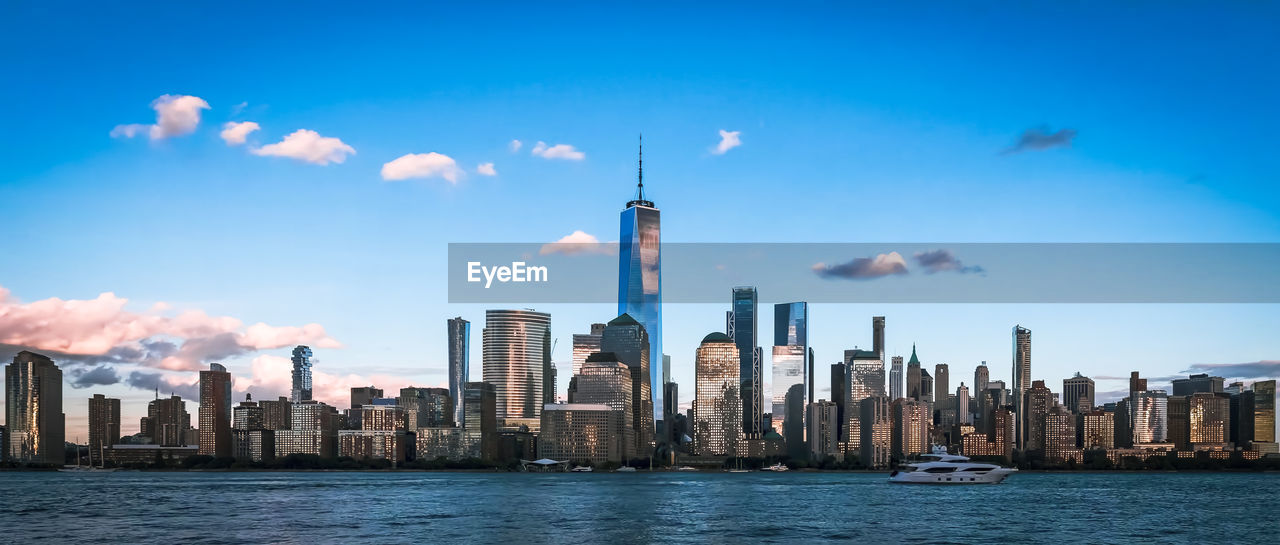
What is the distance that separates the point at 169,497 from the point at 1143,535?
422 feet

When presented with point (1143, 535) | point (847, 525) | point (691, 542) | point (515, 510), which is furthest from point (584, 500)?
point (1143, 535)

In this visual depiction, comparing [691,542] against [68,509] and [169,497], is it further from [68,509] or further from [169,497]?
[169,497]

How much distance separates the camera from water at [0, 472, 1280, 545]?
98938 millimetres

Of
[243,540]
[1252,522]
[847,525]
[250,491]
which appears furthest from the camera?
[250,491]

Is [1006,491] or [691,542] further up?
[691,542]

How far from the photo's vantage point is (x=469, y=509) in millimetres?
133875

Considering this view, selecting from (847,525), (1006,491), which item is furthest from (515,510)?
(1006,491)

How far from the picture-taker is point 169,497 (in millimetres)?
164625

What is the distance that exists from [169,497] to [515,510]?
62.5 m

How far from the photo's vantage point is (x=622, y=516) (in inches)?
4872

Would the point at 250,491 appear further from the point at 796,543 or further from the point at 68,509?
the point at 796,543

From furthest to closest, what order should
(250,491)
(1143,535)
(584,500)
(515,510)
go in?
(250,491) < (584,500) < (515,510) < (1143,535)

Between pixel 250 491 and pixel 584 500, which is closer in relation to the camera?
pixel 584 500

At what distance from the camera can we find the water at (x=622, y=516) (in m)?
98.9
